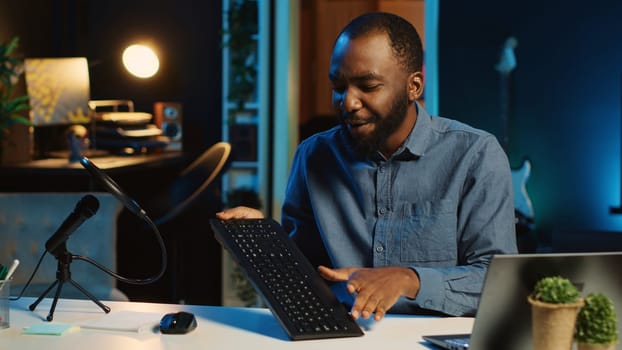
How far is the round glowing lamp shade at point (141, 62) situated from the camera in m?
5.64

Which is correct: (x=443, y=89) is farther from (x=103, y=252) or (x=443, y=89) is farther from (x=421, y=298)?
(x=421, y=298)

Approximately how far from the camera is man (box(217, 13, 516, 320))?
2.05 m

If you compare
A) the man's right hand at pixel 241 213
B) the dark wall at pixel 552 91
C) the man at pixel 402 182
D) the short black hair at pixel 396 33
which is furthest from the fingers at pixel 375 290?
the dark wall at pixel 552 91

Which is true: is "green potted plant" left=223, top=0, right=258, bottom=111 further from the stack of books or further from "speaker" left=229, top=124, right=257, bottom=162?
the stack of books

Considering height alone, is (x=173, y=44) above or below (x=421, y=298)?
above

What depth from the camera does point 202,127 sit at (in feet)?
18.8

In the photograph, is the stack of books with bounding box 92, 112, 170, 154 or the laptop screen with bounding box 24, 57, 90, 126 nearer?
the laptop screen with bounding box 24, 57, 90, 126

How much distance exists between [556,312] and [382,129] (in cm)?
83

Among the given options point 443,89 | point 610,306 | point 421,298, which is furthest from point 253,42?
point 610,306

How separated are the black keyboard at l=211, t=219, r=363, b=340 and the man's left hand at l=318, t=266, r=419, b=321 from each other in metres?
0.05

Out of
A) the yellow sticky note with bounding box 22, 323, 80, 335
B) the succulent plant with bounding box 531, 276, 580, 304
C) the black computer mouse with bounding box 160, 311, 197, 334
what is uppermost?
the succulent plant with bounding box 531, 276, 580, 304

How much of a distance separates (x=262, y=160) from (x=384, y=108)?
351 centimetres

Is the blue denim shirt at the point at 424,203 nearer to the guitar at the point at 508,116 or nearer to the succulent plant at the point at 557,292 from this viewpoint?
the succulent plant at the point at 557,292

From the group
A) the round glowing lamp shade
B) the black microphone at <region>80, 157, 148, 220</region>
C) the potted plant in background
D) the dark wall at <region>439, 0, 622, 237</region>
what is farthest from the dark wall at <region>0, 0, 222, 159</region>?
the black microphone at <region>80, 157, 148, 220</region>
